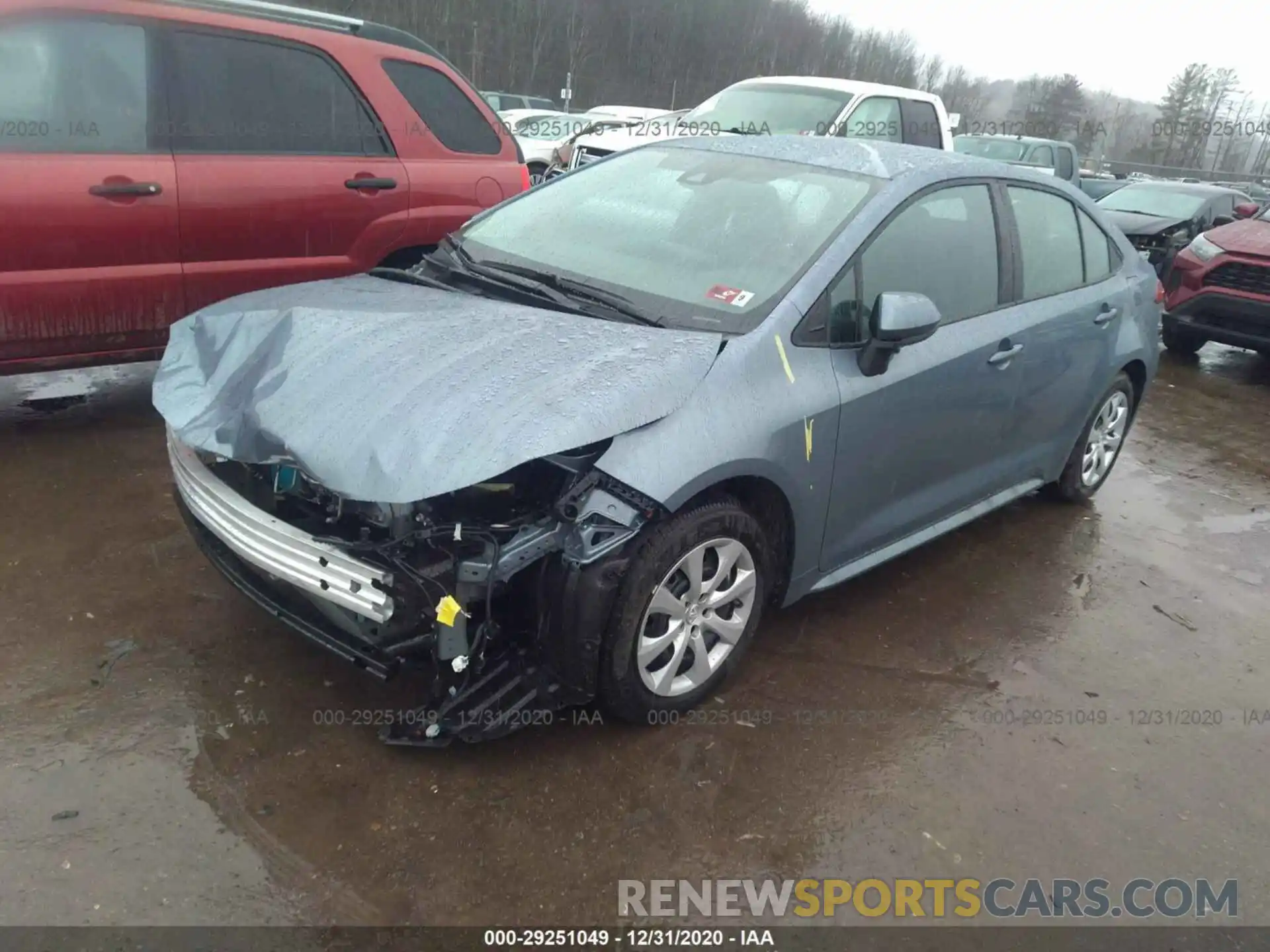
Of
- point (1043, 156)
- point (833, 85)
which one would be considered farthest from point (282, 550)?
point (1043, 156)

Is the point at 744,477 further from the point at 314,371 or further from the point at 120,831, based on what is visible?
the point at 120,831

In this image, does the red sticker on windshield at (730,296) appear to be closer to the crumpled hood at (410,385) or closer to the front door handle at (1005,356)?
the crumpled hood at (410,385)

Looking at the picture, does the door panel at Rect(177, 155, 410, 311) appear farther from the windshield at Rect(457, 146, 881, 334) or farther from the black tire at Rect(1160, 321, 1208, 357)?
the black tire at Rect(1160, 321, 1208, 357)

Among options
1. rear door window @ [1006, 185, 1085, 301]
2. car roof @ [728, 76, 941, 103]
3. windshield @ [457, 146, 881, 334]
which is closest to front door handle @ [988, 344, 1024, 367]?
rear door window @ [1006, 185, 1085, 301]

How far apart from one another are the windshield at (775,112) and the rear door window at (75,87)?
557 centimetres

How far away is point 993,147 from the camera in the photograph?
45.1 feet

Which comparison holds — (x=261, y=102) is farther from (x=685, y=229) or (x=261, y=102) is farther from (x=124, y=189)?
(x=685, y=229)

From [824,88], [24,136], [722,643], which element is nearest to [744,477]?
[722,643]

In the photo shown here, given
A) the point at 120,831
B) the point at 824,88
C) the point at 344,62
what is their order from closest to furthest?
the point at 120,831
the point at 344,62
the point at 824,88

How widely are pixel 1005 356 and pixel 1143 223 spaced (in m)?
9.11

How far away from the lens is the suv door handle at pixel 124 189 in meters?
3.95

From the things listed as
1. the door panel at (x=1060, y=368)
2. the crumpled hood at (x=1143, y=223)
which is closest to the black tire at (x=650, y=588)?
the door panel at (x=1060, y=368)

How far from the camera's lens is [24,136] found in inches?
152

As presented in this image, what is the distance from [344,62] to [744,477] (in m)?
3.44
